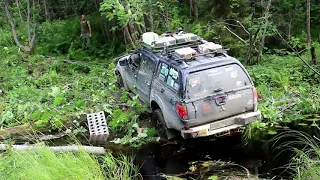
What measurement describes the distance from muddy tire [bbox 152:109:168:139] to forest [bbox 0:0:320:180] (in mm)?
156

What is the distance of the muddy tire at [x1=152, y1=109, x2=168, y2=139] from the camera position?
27.7 feet

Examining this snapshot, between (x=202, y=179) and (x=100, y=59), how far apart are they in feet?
35.6

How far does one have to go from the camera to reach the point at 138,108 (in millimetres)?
9531

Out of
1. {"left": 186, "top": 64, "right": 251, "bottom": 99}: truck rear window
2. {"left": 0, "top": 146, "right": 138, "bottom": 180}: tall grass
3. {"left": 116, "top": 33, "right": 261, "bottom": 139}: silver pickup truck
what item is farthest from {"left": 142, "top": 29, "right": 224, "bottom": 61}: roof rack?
{"left": 0, "top": 146, "right": 138, "bottom": 180}: tall grass

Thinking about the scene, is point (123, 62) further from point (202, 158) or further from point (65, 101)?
point (202, 158)

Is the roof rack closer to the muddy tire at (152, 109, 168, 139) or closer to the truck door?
the truck door

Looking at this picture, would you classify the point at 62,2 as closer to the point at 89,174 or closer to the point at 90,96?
the point at 90,96

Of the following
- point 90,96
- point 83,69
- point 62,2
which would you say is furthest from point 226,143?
point 62,2

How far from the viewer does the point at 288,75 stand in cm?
1141

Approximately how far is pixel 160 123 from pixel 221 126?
1515 millimetres

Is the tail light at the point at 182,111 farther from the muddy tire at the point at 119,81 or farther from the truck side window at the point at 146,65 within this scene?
the muddy tire at the point at 119,81

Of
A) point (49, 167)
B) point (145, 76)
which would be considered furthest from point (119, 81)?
point (49, 167)

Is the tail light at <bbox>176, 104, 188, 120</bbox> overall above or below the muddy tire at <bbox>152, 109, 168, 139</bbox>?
above

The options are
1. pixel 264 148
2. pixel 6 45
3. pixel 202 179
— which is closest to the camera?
pixel 202 179
